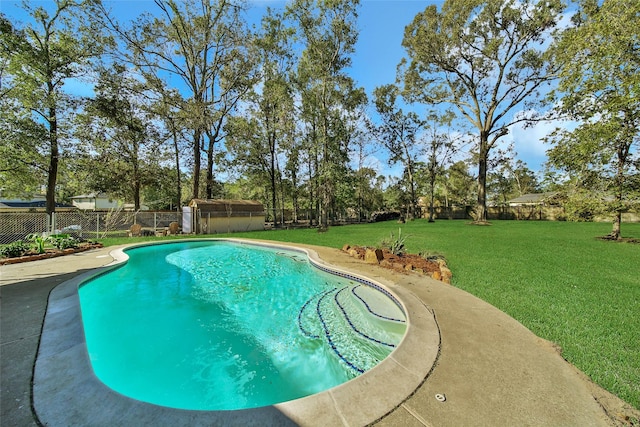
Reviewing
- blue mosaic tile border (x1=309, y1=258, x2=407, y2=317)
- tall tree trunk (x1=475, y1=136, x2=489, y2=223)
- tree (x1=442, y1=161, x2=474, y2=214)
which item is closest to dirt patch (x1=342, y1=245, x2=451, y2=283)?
blue mosaic tile border (x1=309, y1=258, x2=407, y2=317)

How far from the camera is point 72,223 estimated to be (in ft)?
38.2

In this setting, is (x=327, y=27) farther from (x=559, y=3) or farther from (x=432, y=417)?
(x=432, y=417)

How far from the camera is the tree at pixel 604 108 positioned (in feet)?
23.7

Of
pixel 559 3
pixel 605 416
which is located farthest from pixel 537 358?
pixel 559 3

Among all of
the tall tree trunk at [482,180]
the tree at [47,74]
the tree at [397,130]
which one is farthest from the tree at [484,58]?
the tree at [47,74]

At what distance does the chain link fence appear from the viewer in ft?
32.4

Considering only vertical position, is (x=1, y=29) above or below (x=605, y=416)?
above

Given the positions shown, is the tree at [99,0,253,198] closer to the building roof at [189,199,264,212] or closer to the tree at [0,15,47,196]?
the building roof at [189,199,264,212]

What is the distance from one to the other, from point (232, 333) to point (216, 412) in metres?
2.16

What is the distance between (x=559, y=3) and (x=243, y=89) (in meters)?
19.7

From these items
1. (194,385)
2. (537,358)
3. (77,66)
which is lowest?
(194,385)

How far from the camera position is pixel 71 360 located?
89.5 inches

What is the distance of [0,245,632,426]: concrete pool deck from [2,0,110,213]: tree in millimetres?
13920

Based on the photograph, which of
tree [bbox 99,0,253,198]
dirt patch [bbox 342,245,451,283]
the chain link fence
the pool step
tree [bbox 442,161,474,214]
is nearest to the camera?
the pool step
